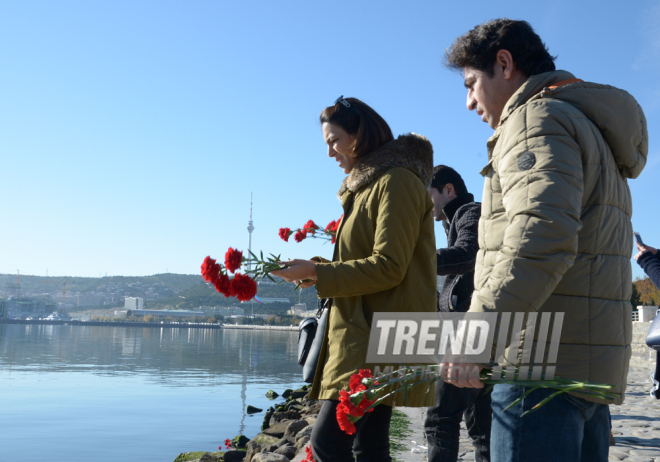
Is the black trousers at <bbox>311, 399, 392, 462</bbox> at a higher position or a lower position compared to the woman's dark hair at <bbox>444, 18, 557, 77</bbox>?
lower

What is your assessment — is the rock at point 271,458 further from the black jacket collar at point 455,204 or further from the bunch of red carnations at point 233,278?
the bunch of red carnations at point 233,278

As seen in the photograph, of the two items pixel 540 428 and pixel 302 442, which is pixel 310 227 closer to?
pixel 540 428

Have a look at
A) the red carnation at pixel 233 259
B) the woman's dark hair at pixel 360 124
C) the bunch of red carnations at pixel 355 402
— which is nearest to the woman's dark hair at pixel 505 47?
the woman's dark hair at pixel 360 124

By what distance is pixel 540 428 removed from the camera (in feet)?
4.72

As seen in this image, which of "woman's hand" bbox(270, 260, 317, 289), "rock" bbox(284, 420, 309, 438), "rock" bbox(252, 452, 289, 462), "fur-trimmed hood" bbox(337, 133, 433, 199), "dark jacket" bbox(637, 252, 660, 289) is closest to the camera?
"woman's hand" bbox(270, 260, 317, 289)

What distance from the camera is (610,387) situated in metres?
1.37

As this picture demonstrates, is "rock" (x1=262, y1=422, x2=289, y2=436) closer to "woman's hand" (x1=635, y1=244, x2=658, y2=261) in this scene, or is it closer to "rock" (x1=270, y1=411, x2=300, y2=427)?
"rock" (x1=270, y1=411, x2=300, y2=427)

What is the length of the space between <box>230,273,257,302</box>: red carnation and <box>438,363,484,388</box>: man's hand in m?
1.01

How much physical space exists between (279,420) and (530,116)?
10.2 m

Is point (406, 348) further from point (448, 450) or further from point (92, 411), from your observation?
point (92, 411)

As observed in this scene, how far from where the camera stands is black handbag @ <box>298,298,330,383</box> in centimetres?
227

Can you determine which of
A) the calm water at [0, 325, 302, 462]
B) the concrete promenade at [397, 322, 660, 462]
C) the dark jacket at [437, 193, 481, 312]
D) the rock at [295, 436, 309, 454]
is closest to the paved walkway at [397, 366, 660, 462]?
the concrete promenade at [397, 322, 660, 462]

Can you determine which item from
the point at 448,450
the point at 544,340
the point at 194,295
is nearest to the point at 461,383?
the point at 544,340

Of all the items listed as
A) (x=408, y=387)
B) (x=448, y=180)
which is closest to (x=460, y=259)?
(x=448, y=180)
